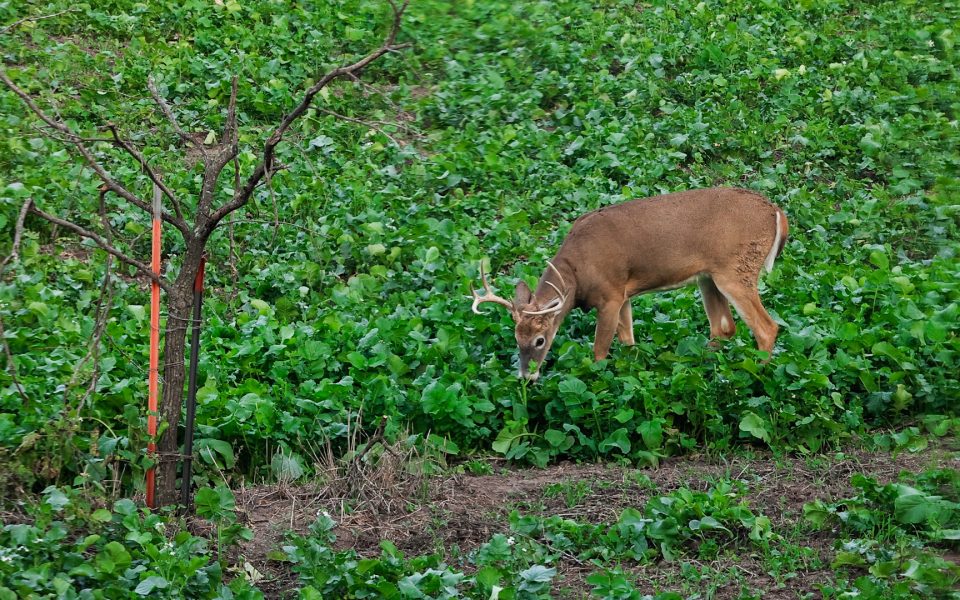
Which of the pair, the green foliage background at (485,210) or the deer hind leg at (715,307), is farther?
the deer hind leg at (715,307)

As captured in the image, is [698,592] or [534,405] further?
[534,405]

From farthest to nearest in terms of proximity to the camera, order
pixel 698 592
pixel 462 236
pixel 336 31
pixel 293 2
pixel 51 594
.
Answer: pixel 293 2, pixel 336 31, pixel 462 236, pixel 698 592, pixel 51 594

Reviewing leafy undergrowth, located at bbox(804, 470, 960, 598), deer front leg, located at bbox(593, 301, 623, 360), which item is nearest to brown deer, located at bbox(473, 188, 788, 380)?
deer front leg, located at bbox(593, 301, 623, 360)

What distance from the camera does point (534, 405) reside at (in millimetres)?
7355

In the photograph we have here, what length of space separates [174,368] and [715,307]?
15.1 feet

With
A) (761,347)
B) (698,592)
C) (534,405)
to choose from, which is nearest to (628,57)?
(761,347)

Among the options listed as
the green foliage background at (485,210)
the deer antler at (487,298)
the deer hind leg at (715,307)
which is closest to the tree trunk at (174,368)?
the green foliage background at (485,210)

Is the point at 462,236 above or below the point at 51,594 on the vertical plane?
above

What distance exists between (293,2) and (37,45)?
2.80 meters

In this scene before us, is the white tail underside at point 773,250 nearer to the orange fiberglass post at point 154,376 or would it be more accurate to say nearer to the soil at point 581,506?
the soil at point 581,506

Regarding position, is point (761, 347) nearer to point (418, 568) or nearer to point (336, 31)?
point (418, 568)

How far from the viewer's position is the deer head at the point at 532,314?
26.5 feet

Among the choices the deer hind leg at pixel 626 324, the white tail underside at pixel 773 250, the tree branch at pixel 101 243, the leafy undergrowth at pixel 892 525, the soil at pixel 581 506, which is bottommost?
the soil at pixel 581 506

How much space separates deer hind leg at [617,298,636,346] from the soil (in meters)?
1.91
